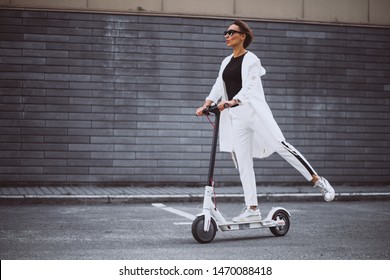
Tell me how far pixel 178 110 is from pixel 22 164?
10.9ft

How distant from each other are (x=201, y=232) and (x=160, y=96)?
23.4 feet

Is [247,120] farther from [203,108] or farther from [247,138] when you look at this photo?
[203,108]

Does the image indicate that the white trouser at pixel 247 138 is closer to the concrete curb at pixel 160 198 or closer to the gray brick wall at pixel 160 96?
the concrete curb at pixel 160 198

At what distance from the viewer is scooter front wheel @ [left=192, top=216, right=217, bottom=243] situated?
665cm

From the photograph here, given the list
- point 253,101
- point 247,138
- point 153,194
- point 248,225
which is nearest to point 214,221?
point 248,225

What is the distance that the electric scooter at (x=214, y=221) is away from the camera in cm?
669

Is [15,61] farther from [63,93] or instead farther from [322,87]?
[322,87]

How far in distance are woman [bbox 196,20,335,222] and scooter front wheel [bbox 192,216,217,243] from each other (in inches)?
16.5

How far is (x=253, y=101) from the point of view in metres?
6.98

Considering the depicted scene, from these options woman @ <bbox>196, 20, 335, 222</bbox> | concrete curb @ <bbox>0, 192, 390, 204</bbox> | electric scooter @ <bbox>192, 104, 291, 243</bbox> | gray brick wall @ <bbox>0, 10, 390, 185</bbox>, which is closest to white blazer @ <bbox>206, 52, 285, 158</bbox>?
woman @ <bbox>196, 20, 335, 222</bbox>

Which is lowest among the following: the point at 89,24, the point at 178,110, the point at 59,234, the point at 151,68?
the point at 59,234

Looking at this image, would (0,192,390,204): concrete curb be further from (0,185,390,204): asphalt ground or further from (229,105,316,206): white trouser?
(229,105,316,206): white trouser

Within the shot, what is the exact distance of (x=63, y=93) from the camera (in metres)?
13.1
